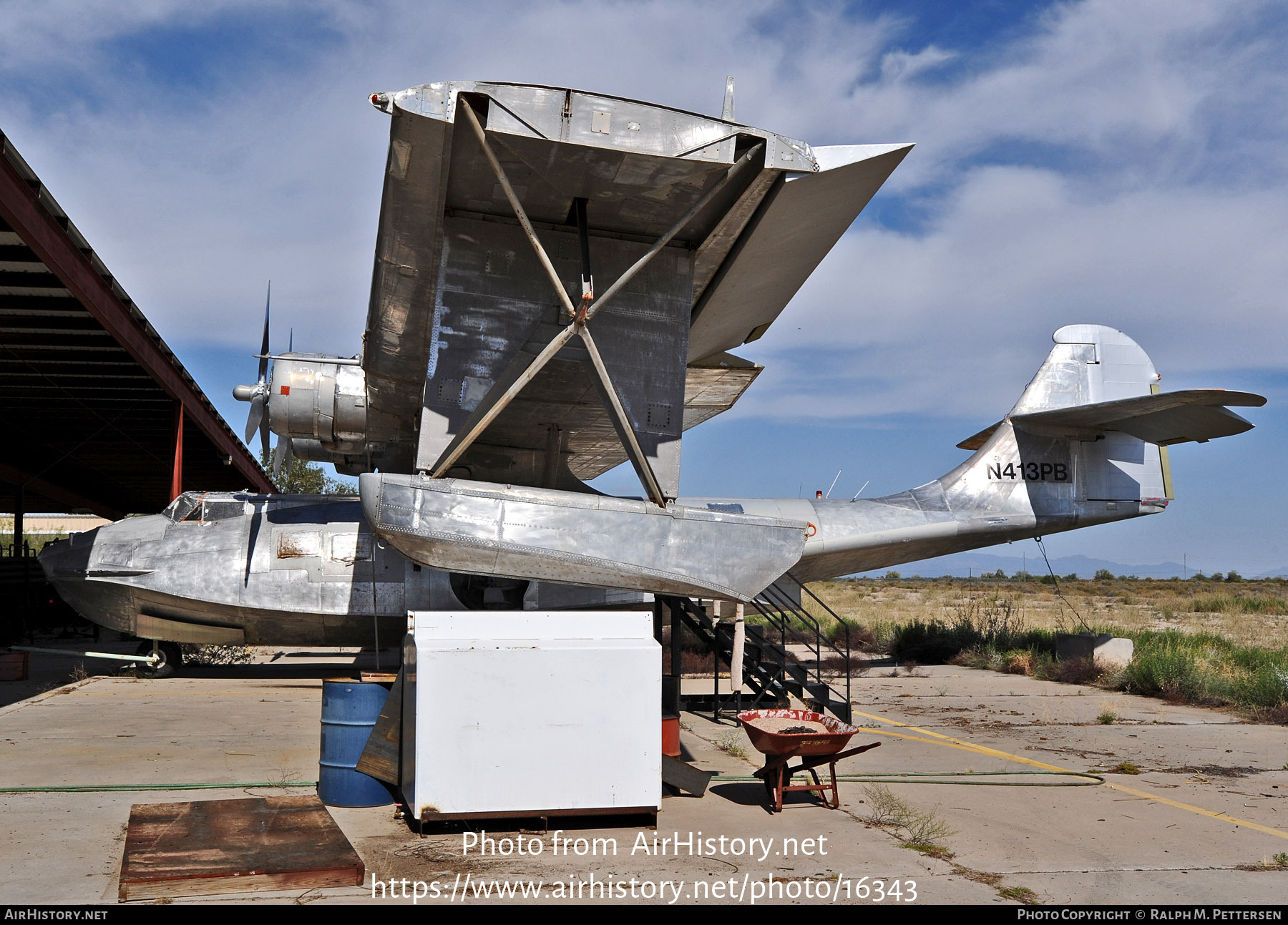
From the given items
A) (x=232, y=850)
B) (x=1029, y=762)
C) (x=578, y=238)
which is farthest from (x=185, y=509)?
(x=1029, y=762)

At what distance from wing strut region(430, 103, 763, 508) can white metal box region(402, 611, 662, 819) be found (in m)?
2.17

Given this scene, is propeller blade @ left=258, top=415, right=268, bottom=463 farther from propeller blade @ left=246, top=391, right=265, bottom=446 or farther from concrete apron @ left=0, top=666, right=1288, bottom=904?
concrete apron @ left=0, top=666, right=1288, bottom=904

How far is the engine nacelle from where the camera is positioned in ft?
50.3

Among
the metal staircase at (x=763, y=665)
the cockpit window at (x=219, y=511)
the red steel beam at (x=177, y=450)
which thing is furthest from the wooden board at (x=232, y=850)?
the red steel beam at (x=177, y=450)

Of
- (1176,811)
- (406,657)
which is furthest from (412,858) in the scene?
(1176,811)

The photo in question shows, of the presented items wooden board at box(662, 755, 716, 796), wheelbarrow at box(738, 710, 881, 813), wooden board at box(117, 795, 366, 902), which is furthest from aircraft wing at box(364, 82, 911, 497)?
wooden board at box(117, 795, 366, 902)

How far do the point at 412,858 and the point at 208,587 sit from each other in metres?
11.3

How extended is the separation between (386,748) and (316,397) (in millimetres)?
9095

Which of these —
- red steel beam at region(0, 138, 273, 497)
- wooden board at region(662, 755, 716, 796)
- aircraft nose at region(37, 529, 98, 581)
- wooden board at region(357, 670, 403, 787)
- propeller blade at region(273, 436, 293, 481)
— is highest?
red steel beam at region(0, 138, 273, 497)

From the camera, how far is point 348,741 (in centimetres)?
779

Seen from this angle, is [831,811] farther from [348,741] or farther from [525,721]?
[348,741]

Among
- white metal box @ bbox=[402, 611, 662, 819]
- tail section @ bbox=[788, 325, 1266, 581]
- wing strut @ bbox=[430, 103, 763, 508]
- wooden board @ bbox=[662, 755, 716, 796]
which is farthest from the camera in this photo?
tail section @ bbox=[788, 325, 1266, 581]

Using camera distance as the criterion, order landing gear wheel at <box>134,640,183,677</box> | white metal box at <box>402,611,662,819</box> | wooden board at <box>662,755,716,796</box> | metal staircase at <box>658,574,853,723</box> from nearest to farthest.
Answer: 1. white metal box at <box>402,611,662,819</box>
2. wooden board at <box>662,755,716,796</box>
3. metal staircase at <box>658,574,853,723</box>
4. landing gear wheel at <box>134,640,183,677</box>

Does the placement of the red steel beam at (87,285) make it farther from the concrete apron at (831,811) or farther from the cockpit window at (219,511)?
the concrete apron at (831,811)
